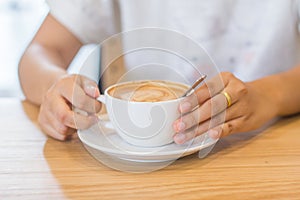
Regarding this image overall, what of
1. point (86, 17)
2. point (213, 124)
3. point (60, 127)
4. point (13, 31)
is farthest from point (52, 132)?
point (13, 31)

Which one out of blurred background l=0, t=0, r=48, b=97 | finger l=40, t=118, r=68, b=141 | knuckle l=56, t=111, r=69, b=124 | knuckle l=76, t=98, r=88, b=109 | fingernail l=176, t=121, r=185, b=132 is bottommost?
blurred background l=0, t=0, r=48, b=97

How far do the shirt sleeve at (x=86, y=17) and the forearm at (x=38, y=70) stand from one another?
0.08 m

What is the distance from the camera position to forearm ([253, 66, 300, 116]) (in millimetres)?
844

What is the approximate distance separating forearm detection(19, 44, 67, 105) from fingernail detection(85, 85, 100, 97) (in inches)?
7.8

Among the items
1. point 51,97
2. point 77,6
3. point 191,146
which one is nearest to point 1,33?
point 77,6

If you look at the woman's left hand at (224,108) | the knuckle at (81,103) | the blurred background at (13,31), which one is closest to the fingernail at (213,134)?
the woman's left hand at (224,108)

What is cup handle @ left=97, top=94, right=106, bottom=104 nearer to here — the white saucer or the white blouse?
the white saucer

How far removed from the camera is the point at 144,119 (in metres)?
0.64

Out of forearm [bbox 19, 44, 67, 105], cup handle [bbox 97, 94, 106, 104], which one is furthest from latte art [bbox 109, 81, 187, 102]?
forearm [bbox 19, 44, 67, 105]

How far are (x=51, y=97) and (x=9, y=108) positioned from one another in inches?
9.3

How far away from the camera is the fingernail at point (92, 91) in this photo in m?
0.71

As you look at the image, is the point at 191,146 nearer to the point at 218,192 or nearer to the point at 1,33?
the point at 218,192

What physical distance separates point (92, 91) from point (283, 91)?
15.2 inches

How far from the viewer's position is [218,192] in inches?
22.3
